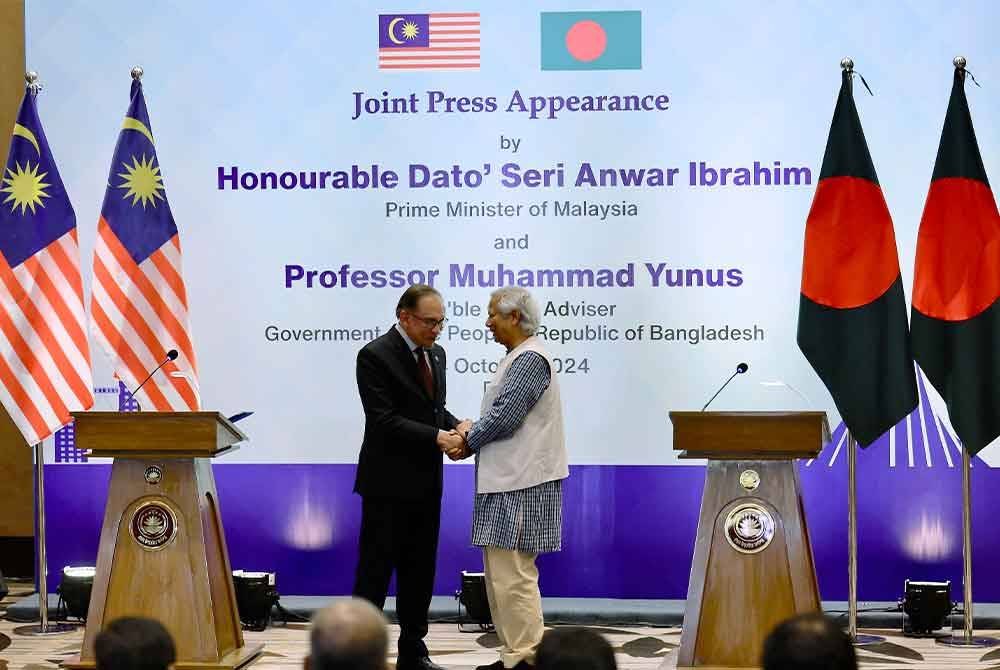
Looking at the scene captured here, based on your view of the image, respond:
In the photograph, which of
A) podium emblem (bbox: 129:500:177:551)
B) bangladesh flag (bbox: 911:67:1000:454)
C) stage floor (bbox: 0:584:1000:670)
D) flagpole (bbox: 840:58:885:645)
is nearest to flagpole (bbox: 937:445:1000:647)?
stage floor (bbox: 0:584:1000:670)

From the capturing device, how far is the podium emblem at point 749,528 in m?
4.93

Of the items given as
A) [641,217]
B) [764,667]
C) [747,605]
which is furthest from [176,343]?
[764,667]

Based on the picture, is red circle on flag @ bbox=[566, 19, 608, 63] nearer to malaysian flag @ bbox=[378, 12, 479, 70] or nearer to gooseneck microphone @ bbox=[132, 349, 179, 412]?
malaysian flag @ bbox=[378, 12, 479, 70]

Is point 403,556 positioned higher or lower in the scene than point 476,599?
higher

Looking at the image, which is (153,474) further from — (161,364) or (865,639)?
(865,639)

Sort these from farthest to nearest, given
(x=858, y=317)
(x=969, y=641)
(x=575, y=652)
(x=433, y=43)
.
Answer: (x=433, y=43), (x=969, y=641), (x=858, y=317), (x=575, y=652)

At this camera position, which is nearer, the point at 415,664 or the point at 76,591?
the point at 415,664

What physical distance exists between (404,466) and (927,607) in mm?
2573

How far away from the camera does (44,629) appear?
237 inches

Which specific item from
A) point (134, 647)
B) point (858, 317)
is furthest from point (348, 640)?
point (858, 317)

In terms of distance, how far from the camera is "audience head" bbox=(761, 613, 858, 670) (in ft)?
7.32

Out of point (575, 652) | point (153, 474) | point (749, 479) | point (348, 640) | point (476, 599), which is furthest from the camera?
point (476, 599)

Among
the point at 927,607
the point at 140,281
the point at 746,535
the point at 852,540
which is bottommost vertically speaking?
the point at 927,607

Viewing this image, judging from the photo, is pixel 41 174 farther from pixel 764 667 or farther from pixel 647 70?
pixel 764 667
